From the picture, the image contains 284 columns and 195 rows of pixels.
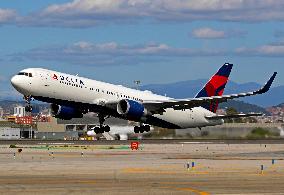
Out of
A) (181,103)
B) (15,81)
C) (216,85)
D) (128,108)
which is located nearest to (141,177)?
(15,81)

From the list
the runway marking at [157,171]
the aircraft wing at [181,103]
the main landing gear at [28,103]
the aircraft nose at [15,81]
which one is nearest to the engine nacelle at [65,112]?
the aircraft wing at [181,103]

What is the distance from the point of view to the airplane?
266ft

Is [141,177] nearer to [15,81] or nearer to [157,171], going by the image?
[157,171]

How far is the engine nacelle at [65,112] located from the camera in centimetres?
8956

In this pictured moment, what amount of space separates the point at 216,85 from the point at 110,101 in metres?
24.2

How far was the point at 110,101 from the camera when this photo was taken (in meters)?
86.8

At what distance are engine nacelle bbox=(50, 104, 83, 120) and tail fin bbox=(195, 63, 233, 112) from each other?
20191 millimetres

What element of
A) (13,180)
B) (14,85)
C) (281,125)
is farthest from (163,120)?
(13,180)

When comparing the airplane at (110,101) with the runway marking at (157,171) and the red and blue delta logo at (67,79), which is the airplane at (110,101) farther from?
the runway marking at (157,171)

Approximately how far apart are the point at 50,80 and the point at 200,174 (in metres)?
34.1

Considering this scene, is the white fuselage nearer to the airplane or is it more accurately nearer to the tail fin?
the airplane

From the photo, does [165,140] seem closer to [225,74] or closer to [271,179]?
[225,74]

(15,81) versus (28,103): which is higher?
(15,81)

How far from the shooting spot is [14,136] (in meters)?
190
